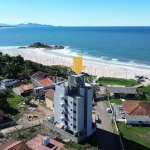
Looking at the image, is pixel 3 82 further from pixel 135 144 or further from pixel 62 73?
pixel 135 144

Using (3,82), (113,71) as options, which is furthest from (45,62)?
(3,82)

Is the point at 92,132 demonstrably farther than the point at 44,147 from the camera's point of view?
Yes

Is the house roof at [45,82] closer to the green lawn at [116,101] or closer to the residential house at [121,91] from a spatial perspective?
the residential house at [121,91]

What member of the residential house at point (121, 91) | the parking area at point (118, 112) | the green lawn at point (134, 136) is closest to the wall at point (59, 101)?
the green lawn at point (134, 136)

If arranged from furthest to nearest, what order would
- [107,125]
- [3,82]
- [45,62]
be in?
→ [45,62] → [3,82] → [107,125]

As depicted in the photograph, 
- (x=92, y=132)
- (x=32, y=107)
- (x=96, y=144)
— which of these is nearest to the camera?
(x=96, y=144)
